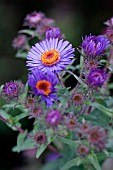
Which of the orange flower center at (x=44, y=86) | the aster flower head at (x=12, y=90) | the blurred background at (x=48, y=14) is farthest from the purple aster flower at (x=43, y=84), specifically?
the blurred background at (x=48, y=14)

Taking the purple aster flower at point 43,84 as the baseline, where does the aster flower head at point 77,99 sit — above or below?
below

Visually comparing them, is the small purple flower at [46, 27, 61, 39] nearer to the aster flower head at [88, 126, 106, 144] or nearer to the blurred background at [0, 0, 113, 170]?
the aster flower head at [88, 126, 106, 144]

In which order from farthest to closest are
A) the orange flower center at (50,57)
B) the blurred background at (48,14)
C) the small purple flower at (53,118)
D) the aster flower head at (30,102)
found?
the blurred background at (48,14) < the orange flower center at (50,57) < the aster flower head at (30,102) < the small purple flower at (53,118)

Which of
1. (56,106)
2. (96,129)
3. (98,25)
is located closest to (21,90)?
(56,106)

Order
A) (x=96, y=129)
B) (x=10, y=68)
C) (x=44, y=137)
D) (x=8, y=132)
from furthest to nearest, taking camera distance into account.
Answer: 1. (x=10, y=68)
2. (x=8, y=132)
3. (x=44, y=137)
4. (x=96, y=129)

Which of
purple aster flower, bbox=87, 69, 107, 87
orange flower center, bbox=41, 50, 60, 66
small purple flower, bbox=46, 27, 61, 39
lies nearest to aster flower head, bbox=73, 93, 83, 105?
purple aster flower, bbox=87, 69, 107, 87

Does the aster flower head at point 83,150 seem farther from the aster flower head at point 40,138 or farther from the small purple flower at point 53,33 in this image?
the small purple flower at point 53,33

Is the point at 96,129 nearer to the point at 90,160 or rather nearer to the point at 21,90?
the point at 90,160
